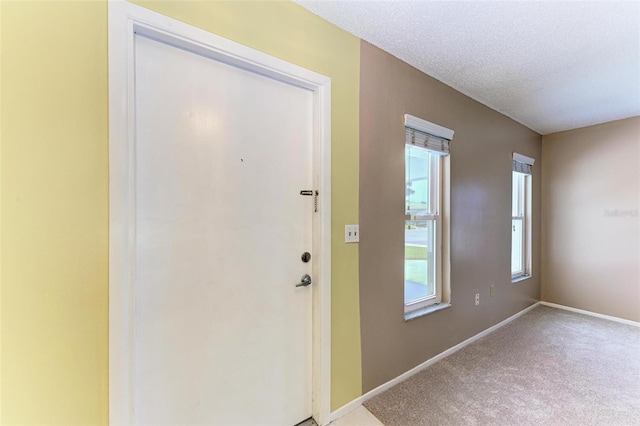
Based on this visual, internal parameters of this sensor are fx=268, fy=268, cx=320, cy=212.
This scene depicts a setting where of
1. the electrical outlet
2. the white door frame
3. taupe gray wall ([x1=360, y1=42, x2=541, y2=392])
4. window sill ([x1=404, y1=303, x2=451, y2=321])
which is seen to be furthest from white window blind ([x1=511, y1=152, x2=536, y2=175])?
the white door frame

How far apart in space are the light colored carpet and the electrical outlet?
1097 mm

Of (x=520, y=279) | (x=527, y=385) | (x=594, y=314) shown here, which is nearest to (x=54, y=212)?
(x=527, y=385)

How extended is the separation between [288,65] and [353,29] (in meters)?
0.55

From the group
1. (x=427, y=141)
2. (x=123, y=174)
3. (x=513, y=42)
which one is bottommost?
(x=123, y=174)

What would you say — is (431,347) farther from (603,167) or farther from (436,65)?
(603,167)

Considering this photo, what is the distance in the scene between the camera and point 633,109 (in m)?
2.86

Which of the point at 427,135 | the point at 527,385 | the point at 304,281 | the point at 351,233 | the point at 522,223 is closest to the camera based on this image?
the point at 304,281

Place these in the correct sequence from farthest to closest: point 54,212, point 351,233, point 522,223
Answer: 1. point 522,223
2. point 351,233
3. point 54,212

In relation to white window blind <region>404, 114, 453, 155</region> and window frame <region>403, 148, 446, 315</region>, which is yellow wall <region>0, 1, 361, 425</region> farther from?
window frame <region>403, 148, 446, 315</region>

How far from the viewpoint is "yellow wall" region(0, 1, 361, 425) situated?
89 cm

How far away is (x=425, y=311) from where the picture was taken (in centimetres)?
221

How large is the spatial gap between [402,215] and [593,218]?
123 inches

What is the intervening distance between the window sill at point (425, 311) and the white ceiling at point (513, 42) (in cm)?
194

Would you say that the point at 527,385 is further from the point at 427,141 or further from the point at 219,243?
the point at 219,243
